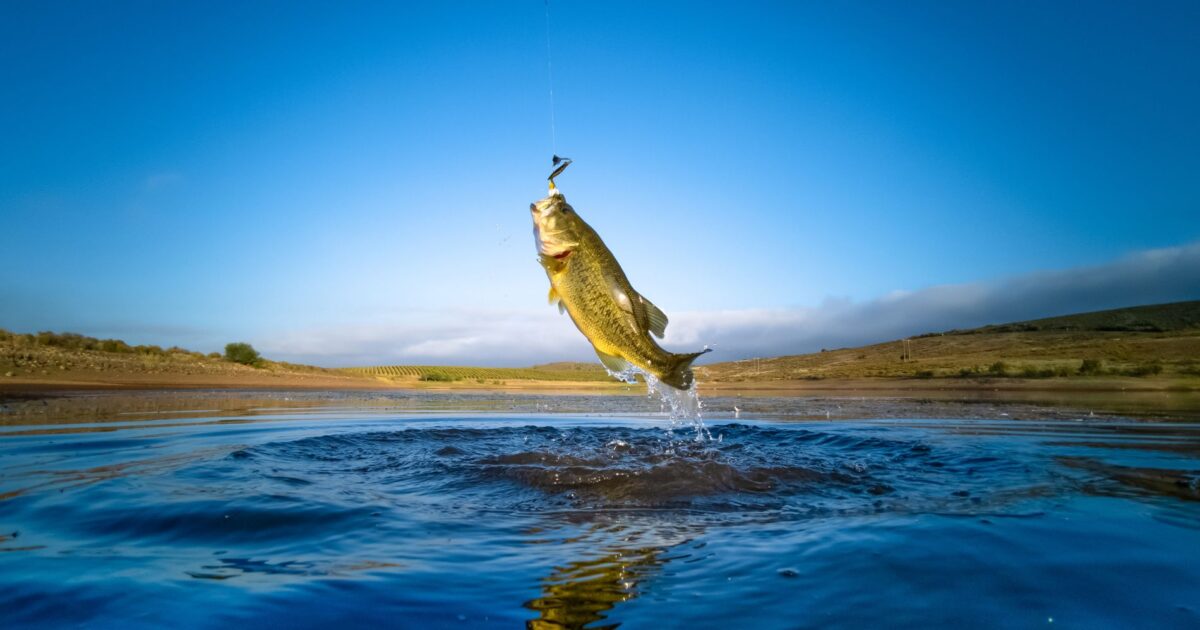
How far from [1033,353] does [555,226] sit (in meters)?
45.5

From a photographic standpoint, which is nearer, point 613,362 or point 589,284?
point 589,284

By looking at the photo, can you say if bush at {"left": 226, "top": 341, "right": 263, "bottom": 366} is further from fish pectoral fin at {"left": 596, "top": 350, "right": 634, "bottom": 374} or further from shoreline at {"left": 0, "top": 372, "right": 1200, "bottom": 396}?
fish pectoral fin at {"left": 596, "top": 350, "right": 634, "bottom": 374}

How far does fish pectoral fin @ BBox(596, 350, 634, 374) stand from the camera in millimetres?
4832

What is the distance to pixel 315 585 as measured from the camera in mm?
2764

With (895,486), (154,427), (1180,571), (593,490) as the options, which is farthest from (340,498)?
(154,427)

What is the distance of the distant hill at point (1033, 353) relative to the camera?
30.2 metres

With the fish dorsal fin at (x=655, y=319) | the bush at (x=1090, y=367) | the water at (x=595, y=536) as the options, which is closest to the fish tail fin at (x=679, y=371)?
the fish dorsal fin at (x=655, y=319)

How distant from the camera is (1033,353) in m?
39.7

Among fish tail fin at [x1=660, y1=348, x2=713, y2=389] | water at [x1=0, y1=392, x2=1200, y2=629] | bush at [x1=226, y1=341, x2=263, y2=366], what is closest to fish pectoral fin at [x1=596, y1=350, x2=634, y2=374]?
fish tail fin at [x1=660, y1=348, x2=713, y2=389]

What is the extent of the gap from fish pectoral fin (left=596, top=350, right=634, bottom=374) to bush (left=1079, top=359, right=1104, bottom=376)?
109 ft

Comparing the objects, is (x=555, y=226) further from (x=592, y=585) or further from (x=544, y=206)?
(x=592, y=585)

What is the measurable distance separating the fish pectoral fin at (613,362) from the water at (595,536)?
1094 mm

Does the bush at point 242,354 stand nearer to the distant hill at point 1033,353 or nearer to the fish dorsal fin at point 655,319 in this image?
the distant hill at point 1033,353

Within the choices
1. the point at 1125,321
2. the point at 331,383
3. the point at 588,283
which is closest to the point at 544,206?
the point at 588,283
